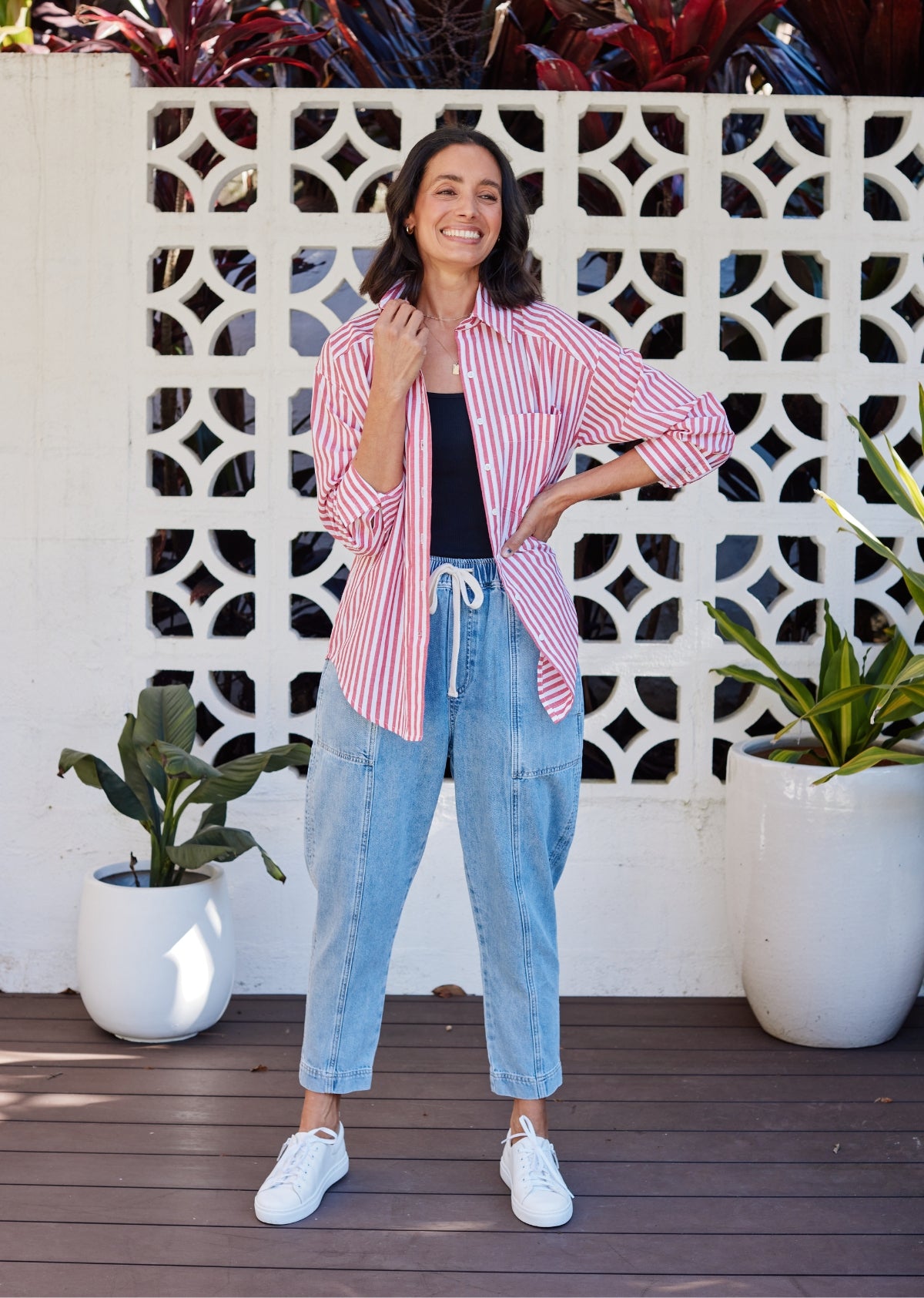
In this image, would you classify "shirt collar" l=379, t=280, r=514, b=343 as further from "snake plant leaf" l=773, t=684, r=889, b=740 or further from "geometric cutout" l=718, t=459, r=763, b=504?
"geometric cutout" l=718, t=459, r=763, b=504

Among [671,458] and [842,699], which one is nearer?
[671,458]

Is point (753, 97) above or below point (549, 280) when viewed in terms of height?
above

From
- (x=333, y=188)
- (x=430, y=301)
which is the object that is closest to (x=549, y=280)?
(x=333, y=188)

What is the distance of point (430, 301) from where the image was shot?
2.21 metres

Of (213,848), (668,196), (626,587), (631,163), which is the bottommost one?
(213,848)

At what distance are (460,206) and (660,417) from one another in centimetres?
45

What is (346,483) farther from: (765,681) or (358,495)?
(765,681)

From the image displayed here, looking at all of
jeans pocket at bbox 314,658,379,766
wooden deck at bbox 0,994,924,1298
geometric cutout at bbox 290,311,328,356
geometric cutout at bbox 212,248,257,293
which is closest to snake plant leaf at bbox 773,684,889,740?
wooden deck at bbox 0,994,924,1298

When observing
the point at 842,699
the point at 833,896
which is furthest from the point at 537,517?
the point at 833,896

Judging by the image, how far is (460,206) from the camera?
209cm

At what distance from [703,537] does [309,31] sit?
1.64m

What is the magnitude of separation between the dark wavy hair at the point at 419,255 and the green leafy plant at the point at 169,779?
110cm

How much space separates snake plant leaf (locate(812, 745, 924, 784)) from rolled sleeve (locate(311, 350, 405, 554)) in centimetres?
123

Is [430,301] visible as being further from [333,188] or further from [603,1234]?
[603,1234]
